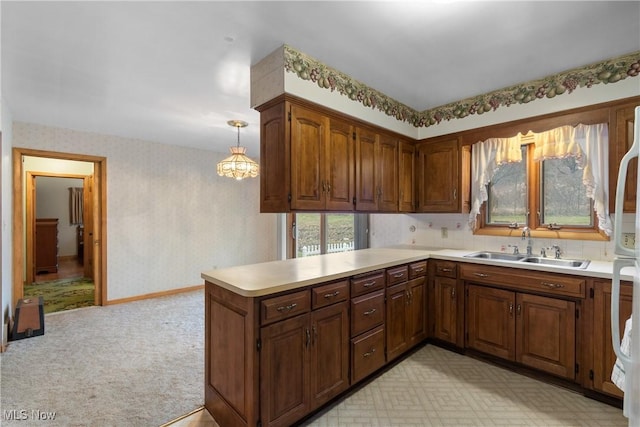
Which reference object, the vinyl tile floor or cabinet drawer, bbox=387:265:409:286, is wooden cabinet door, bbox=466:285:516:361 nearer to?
the vinyl tile floor

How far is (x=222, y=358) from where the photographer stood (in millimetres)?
1898

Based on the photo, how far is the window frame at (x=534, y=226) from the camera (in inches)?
107

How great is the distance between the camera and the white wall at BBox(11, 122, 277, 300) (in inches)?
171

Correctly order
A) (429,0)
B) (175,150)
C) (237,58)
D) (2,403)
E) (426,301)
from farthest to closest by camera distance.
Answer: (175,150) → (426,301) → (237,58) → (2,403) → (429,0)

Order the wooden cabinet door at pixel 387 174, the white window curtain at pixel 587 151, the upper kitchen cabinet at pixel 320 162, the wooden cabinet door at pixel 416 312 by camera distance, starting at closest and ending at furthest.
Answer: the upper kitchen cabinet at pixel 320 162
the white window curtain at pixel 587 151
the wooden cabinet door at pixel 416 312
the wooden cabinet door at pixel 387 174

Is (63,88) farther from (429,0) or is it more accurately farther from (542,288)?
(542,288)

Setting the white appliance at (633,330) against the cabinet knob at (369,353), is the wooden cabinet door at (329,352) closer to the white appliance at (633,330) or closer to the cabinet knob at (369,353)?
the cabinet knob at (369,353)

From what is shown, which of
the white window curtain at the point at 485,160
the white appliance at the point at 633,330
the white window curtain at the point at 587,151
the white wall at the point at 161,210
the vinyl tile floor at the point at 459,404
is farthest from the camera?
the white wall at the point at 161,210

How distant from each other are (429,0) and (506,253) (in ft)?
8.49

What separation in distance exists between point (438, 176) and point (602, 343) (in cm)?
204

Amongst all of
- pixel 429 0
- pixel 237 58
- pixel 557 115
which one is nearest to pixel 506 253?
pixel 557 115

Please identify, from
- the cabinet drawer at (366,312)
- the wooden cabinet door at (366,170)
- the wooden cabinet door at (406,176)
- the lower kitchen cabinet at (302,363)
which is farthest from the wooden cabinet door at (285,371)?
the wooden cabinet door at (406,176)

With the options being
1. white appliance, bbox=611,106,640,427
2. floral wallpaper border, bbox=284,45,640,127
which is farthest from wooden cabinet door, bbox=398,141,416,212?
white appliance, bbox=611,106,640,427

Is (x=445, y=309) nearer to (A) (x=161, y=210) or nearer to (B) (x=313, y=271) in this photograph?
(B) (x=313, y=271)
